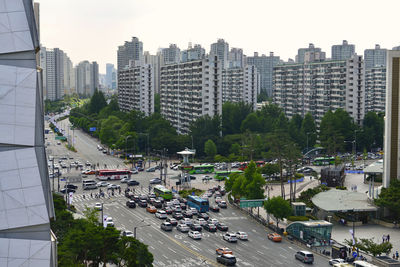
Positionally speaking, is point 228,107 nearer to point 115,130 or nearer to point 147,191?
point 115,130

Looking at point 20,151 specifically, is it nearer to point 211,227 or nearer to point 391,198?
point 211,227

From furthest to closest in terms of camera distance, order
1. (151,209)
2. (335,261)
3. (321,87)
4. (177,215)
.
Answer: (321,87) → (151,209) → (177,215) → (335,261)

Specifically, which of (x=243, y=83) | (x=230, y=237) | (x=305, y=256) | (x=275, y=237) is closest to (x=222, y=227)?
(x=230, y=237)

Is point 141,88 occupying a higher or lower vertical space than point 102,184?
higher

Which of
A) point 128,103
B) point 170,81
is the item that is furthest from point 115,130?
point 128,103

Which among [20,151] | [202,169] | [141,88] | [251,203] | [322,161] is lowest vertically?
[202,169]

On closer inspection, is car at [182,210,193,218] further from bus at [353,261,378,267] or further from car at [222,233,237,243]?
bus at [353,261,378,267]

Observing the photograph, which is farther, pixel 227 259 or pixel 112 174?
pixel 112 174

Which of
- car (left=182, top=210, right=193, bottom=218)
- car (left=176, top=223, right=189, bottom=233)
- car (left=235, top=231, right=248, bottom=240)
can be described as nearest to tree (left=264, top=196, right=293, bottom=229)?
car (left=235, top=231, right=248, bottom=240)
